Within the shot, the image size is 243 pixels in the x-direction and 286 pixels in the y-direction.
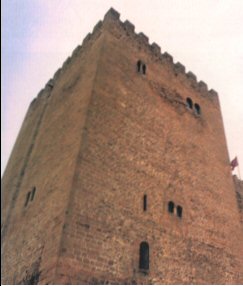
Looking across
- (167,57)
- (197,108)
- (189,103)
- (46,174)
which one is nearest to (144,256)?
(46,174)

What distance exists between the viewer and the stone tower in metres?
8.07

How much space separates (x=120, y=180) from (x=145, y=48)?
6060 mm

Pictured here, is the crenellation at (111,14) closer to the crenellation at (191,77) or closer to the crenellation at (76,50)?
the crenellation at (76,50)

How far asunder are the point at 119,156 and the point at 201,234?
344 cm

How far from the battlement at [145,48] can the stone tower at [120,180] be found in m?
0.06

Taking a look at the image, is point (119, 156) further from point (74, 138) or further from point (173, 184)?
point (173, 184)

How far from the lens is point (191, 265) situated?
31.5 ft

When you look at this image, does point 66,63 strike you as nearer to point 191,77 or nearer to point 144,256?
point 191,77

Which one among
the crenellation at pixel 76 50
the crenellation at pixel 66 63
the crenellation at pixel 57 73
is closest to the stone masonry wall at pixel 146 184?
the crenellation at pixel 76 50

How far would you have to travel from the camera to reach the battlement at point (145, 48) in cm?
1273

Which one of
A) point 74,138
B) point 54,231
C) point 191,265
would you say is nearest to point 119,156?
point 74,138

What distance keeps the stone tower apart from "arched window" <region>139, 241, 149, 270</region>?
0.02m

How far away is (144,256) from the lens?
8.75 m

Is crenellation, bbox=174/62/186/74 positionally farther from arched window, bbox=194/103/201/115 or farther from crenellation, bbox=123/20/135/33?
crenellation, bbox=123/20/135/33
